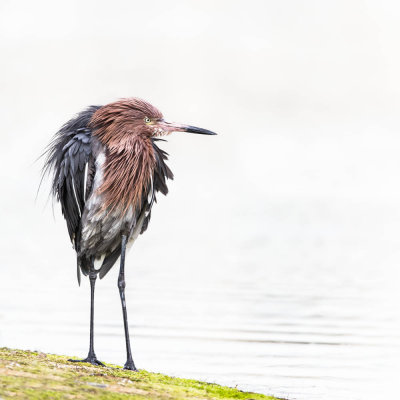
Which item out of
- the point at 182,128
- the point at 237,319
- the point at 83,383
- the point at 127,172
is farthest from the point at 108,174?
the point at 237,319

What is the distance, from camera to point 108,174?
1102 centimetres

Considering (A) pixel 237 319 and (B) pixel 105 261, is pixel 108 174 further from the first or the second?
(A) pixel 237 319

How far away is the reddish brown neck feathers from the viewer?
36.1 ft

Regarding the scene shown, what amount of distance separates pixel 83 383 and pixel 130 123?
3953mm

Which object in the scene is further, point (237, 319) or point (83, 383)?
point (237, 319)

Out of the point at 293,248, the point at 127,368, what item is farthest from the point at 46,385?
the point at 293,248

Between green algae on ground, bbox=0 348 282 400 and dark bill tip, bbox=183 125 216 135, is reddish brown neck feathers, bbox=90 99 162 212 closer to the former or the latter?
dark bill tip, bbox=183 125 216 135

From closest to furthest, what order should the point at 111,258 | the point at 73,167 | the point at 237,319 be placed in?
the point at 73,167
the point at 111,258
the point at 237,319

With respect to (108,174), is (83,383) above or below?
below

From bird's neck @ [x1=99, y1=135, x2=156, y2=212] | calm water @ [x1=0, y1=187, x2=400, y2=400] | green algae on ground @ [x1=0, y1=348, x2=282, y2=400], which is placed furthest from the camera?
calm water @ [x1=0, y1=187, x2=400, y2=400]

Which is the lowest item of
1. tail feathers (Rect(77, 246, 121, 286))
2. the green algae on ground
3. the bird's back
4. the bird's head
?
the green algae on ground

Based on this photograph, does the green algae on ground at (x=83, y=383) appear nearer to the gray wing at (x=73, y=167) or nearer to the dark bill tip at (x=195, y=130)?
the gray wing at (x=73, y=167)

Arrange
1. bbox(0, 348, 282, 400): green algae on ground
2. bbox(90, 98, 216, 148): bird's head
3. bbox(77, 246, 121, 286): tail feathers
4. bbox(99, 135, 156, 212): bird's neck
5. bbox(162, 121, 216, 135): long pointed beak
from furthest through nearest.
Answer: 1. bbox(77, 246, 121, 286): tail feathers
2. bbox(162, 121, 216, 135): long pointed beak
3. bbox(90, 98, 216, 148): bird's head
4. bbox(99, 135, 156, 212): bird's neck
5. bbox(0, 348, 282, 400): green algae on ground

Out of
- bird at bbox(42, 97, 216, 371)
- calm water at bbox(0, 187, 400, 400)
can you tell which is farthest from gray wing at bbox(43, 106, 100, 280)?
calm water at bbox(0, 187, 400, 400)
